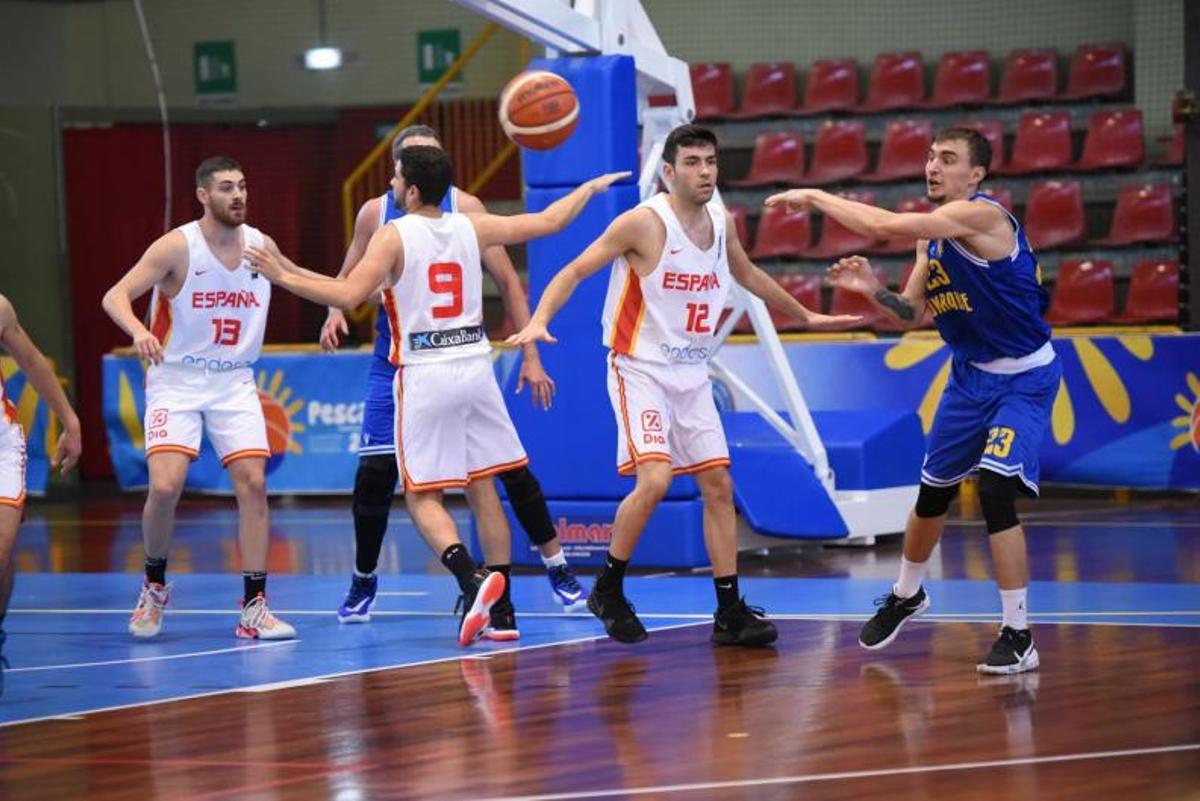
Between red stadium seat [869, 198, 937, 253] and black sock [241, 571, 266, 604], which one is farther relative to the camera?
red stadium seat [869, 198, 937, 253]

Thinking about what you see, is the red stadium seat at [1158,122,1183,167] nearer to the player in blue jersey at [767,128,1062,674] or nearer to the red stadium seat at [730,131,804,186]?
the red stadium seat at [730,131,804,186]

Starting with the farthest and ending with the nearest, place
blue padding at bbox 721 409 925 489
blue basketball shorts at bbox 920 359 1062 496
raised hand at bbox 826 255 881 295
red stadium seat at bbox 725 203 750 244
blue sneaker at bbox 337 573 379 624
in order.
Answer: red stadium seat at bbox 725 203 750 244 < blue padding at bbox 721 409 925 489 < blue sneaker at bbox 337 573 379 624 < raised hand at bbox 826 255 881 295 < blue basketball shorts at bbox 920 359 1062 496

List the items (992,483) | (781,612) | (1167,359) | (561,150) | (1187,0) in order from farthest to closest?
Answer: (1187,0) → (1167,359) → (561,150) → (781,612) → (992,483)

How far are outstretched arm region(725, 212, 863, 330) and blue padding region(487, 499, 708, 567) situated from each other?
7.78ft

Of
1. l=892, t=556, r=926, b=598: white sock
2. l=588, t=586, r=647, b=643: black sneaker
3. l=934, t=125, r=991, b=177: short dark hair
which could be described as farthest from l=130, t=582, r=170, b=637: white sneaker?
l=934, t=125, r=991, b=177: short dark hair

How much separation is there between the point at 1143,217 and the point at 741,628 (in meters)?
9.06

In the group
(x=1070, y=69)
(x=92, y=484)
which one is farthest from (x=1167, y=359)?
(x=92, y=484)

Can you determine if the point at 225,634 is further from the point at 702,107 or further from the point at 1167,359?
the point at 702,107

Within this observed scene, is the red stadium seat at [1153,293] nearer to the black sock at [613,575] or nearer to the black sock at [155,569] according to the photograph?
the black sock at [613,575]

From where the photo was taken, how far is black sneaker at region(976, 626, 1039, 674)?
289 inches

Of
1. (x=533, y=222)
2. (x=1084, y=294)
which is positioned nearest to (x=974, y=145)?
(x=533, y=222)

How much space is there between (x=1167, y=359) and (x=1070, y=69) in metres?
4.51

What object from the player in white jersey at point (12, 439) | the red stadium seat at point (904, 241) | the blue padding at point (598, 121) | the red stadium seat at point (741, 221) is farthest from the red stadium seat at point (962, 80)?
the player in white jersey at point (12, 439)

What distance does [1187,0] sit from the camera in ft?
49.3
